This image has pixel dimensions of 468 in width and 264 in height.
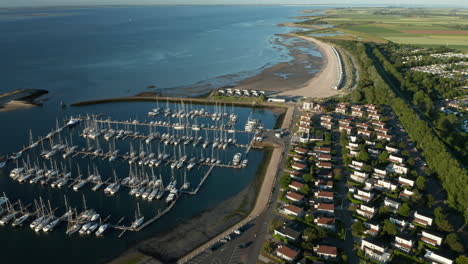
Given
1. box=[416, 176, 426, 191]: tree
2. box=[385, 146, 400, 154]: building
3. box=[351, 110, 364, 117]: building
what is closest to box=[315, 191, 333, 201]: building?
box=[416, 176, 426, 191]: tree

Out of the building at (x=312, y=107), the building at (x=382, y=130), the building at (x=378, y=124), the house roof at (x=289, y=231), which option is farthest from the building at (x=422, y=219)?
the building at (x=312, y=107)

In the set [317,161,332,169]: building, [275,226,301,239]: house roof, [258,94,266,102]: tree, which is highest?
[258,94,266,102]: tree

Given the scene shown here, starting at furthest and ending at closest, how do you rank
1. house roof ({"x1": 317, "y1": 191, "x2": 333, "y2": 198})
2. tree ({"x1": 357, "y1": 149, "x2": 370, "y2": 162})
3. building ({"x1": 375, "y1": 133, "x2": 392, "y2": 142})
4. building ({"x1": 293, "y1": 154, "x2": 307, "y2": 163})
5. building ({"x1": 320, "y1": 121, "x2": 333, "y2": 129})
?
building ({"x1": 320, "y1": 121, "x2": 333, "y2": 129}) < building ({"x1": 375, "y1": 133, "x2": 392, "y2": 142}) < building ({"x1": 293, "y1": 154, "x2": 307, "y2": 163}) < tree ({"x1": 357, "y1": 149, "x2": 370, "y2": 162}) < house roof ({"x1": 317, "y1": 191, "x2": 333, "y2": 198})

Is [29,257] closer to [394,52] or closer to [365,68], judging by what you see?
[365,68]

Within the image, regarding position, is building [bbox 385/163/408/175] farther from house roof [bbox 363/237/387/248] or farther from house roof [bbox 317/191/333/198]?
house roof [bbox 363/237/387/248]

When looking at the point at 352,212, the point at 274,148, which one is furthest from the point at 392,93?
the point at 352,212

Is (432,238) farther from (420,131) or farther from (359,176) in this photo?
(420,131)
